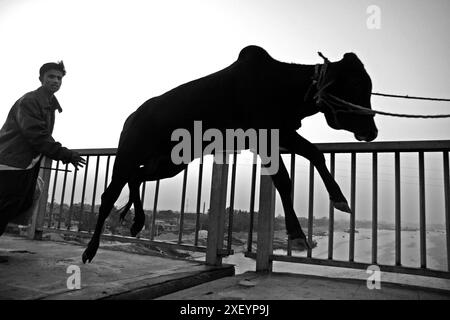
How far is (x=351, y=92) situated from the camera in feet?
4.83

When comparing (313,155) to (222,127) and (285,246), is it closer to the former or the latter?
(222,127)

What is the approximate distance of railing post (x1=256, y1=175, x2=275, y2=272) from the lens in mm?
2473

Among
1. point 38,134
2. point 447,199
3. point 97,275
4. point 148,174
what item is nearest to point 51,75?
point 38,134

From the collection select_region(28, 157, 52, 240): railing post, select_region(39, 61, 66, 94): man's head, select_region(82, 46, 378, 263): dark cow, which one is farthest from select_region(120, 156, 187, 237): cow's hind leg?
select_region(28, 157, 52, 240): railing post

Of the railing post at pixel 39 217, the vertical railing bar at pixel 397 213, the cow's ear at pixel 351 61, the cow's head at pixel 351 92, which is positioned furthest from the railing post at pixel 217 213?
the railing post at pixel 39 217

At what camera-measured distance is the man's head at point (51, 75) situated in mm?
2447

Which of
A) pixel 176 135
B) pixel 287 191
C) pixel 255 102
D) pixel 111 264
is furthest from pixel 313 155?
pixel 111 264

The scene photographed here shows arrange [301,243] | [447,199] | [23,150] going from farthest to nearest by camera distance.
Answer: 1. [23,150]
2. [447,199]
3. [301,243]

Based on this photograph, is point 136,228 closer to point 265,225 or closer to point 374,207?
point 265,225

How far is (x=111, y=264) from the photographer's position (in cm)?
237

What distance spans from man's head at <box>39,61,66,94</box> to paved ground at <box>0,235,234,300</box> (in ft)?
4.32

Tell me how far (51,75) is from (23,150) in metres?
0.63
